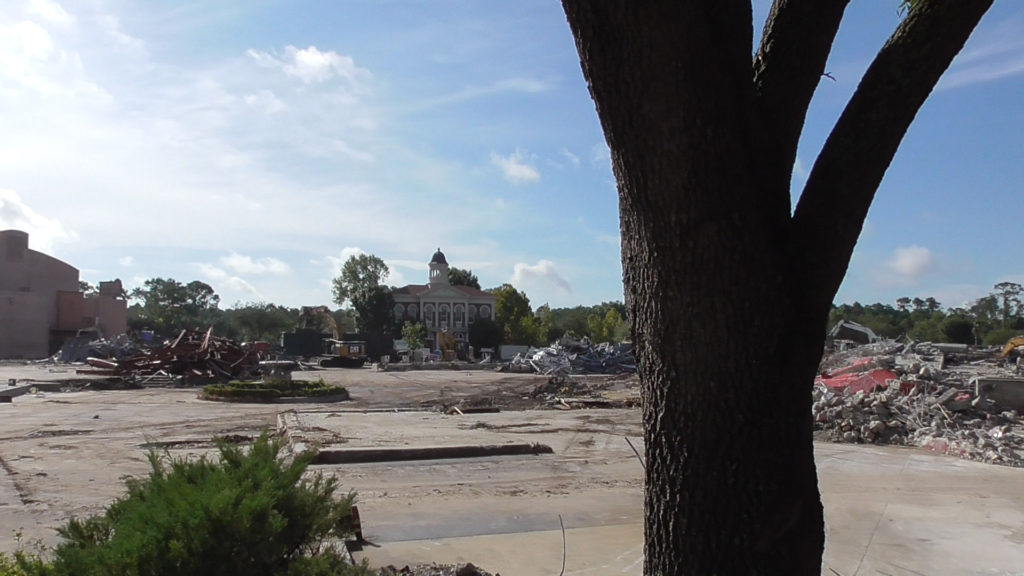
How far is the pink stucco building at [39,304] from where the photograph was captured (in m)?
68.9

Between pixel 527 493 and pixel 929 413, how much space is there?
10.4m

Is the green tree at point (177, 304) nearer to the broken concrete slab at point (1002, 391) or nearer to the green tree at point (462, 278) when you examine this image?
the green tree at point (462, 278)

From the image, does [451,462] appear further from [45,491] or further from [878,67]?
[878,67]

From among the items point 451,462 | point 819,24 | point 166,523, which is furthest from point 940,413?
point 166,523

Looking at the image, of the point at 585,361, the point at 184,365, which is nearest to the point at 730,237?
the point at 184,365

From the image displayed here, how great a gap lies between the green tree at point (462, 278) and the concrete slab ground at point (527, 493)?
112484 mm

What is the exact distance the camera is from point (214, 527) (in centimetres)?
337

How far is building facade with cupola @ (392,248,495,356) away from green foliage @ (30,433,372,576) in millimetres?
106988

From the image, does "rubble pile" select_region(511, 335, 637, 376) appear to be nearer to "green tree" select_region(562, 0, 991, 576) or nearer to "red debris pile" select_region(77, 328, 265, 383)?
"red debris pile" select_region(77, 328, 265, 383)

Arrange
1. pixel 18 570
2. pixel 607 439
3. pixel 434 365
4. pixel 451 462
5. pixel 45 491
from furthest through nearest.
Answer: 1. pixel 434 365
2. pixel 607 439
3. pixel 451 462
4. pixel 45 491
5. pixel 18 570

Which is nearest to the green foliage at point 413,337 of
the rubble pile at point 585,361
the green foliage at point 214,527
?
the rubble pile at point 585,361

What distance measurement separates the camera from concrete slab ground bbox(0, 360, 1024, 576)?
6.76 m

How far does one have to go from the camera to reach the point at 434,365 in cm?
5622

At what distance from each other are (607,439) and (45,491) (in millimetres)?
9171
